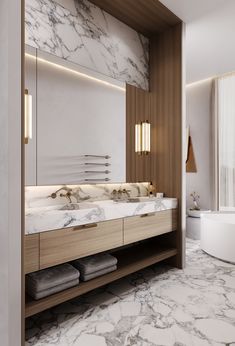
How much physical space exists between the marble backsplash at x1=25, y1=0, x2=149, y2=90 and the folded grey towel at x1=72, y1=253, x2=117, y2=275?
184 centimetres

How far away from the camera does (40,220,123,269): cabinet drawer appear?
6.09 feet

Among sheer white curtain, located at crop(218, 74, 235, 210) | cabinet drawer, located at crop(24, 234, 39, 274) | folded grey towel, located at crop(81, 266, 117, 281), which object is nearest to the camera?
cabinet drawer, located at crop(24, 234, 39, 274)

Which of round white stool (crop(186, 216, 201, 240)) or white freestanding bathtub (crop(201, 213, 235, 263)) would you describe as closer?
white freestanding bathtub (crop(201, 213, 235, 263))

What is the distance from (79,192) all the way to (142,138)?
111cm

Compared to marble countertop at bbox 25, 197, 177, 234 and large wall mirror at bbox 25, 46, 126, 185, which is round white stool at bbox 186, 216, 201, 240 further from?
large wall mirror at bbox 25, 46, 126, 185

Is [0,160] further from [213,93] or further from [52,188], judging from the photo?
[213,93]

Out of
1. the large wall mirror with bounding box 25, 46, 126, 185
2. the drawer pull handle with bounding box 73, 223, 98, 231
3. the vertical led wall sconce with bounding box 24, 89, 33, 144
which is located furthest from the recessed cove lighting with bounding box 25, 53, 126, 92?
the drawer pull handle with bounding box 73, 223, 98, 231

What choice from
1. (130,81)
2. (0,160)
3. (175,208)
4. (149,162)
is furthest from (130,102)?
(0,160)

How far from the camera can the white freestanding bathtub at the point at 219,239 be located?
11.1 ft

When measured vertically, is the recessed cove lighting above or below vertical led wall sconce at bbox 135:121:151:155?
above

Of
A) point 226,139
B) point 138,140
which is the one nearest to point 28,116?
point 138,140

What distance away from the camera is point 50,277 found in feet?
6.51

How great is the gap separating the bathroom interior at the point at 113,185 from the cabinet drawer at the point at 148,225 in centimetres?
2

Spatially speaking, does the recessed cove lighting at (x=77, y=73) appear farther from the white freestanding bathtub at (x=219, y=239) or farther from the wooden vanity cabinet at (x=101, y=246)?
the white freestanding bathtub at (x=219, y=239)
